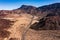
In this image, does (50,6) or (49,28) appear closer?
(49,28)

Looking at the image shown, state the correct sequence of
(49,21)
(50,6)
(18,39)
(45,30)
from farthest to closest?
(50,6) < (49,21) < (45,30) < (18,39)

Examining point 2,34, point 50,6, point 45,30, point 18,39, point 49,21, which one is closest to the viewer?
point 18,39

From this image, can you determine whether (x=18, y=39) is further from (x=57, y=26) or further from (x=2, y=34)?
(x=57, y=26)

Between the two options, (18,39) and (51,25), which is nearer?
(18,39)

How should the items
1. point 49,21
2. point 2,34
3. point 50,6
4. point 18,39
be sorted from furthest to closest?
1. point 50,6
2. point 49,21
3. point 2,34
4. point 18,39

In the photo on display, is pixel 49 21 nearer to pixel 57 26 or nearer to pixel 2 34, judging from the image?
pixel 57 26

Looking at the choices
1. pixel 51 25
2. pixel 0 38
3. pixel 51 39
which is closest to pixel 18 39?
pixel 0 38

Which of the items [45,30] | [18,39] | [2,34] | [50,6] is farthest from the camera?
[50,6]

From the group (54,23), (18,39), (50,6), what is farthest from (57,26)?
(50,6)
